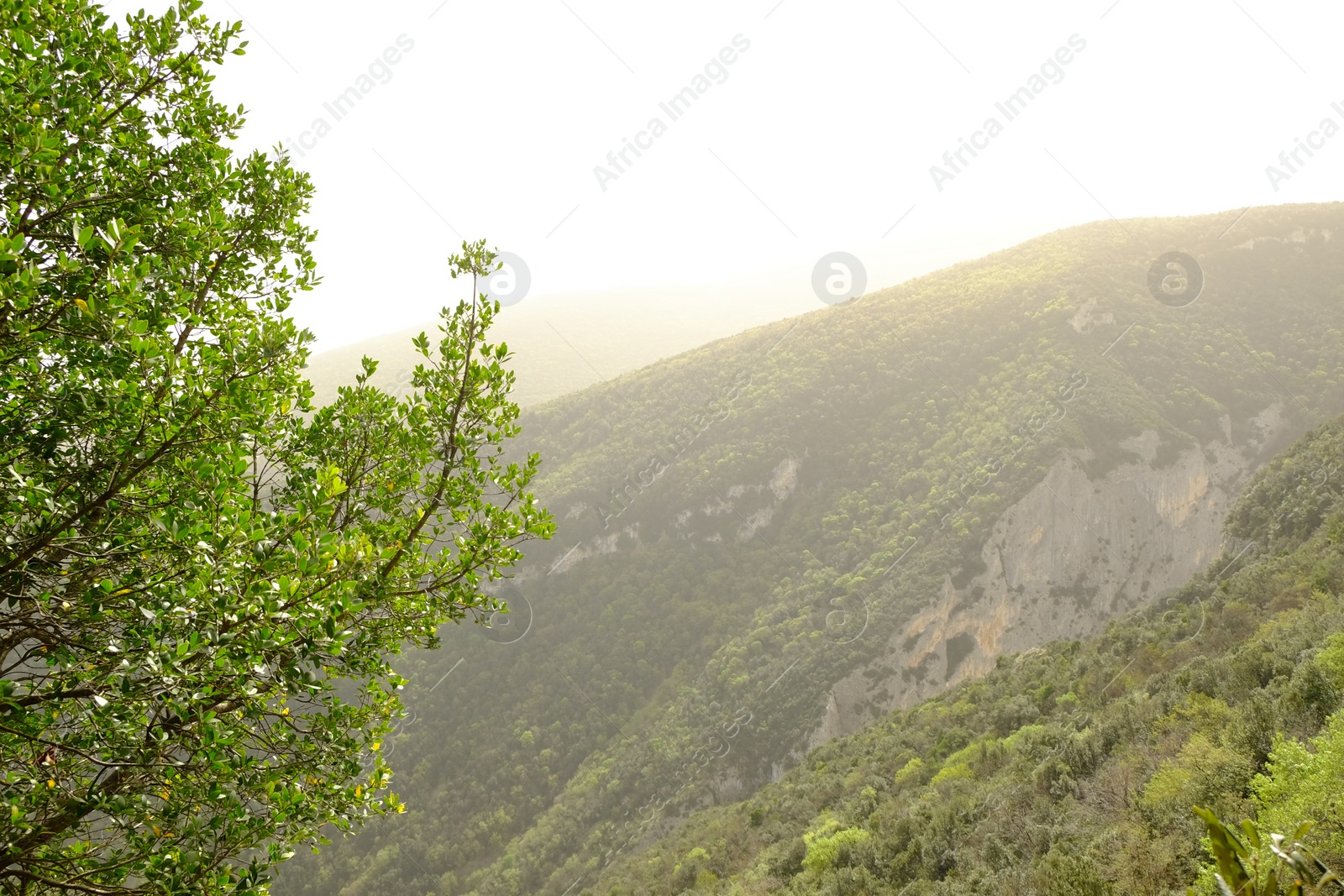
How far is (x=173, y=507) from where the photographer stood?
13.1 ft

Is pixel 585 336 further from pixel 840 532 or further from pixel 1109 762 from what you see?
pixel 1109 762

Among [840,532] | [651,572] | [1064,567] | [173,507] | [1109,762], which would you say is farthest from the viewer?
[651,572]

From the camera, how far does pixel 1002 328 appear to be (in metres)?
55.6

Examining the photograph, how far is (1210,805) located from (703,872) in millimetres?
15989

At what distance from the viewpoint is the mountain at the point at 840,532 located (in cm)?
3503

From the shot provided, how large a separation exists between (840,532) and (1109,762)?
114ft

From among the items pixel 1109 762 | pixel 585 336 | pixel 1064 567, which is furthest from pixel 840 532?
pixel 585 336

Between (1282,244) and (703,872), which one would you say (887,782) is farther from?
(1282,244)

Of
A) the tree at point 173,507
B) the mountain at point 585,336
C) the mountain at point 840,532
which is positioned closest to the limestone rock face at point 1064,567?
the mountain at point 840,532

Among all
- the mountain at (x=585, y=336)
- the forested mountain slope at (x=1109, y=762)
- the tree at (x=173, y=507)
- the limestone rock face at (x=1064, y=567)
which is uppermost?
the mountain at (x=585, y=336)

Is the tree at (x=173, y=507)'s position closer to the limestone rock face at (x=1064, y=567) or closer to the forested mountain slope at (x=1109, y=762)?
the forested mountain slope at (x=1109, y=762)

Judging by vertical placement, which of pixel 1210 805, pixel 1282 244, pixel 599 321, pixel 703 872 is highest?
pixel 599 321

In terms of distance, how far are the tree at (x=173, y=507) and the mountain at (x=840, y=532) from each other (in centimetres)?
3154

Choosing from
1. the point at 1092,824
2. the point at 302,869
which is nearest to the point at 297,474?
the point at 1092,824
